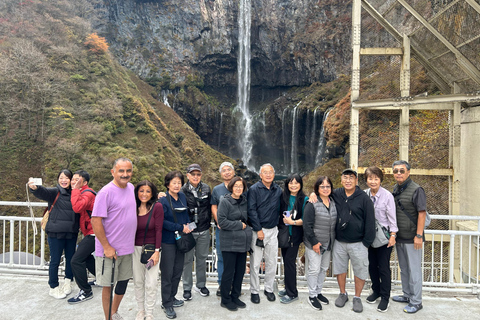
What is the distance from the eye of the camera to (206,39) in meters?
37.5

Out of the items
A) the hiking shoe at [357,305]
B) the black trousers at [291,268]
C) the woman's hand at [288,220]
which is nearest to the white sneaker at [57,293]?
the black trousers at [291,268]

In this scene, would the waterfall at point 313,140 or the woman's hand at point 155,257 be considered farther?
the waterfall at point 313,140

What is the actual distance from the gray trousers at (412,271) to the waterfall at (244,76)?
31216 millimetres

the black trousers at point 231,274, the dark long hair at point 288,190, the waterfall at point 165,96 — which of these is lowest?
the black trousers at point 231,274

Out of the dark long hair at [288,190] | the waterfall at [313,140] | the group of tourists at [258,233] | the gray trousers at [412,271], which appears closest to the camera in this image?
the group of tourists at [258,233]

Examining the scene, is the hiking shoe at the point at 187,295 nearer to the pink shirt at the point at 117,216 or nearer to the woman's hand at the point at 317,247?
the pink shirt at the point at 117,216

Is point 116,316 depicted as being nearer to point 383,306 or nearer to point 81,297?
point 81,297

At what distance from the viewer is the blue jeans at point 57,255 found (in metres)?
3.76

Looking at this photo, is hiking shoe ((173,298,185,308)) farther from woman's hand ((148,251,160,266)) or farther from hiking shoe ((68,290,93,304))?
hiking shoe ((68,290,93,304))

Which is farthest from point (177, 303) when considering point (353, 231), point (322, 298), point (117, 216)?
point (353, 231)

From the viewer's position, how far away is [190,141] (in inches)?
1112

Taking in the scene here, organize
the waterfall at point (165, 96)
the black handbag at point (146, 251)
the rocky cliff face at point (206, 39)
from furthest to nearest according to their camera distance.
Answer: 1. the waterfall at point (165, 96)
2. the rocky cliff face at point (206, 39)
3. the black handbag at point (146, 251)

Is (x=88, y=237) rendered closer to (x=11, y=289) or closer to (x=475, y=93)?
(x=11, y=289)

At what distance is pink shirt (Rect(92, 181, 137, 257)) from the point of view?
292cm
